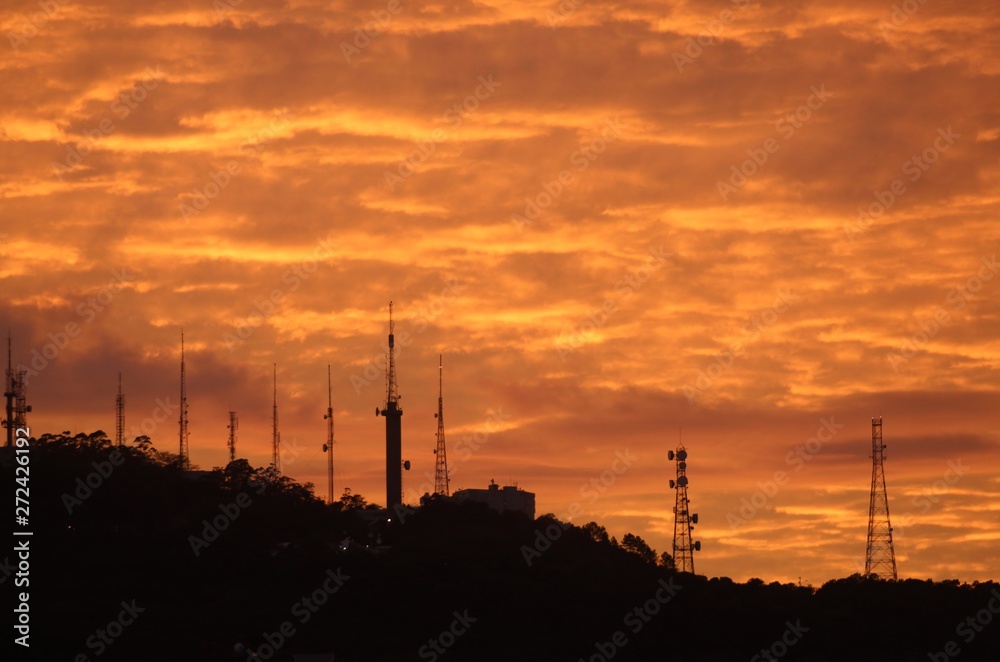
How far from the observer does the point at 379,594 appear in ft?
510

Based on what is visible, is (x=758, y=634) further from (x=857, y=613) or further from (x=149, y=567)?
(x=149, y=567)

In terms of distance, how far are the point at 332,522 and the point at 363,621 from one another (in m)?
34.4

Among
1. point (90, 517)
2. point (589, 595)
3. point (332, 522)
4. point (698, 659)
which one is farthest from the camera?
point (332, 522)

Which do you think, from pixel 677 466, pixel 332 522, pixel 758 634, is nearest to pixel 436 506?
pixel 332 522

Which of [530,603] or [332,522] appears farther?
[332,522]

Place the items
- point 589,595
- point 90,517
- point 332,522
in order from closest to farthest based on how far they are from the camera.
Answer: point 589,595 < point 90,517 < point 332,522

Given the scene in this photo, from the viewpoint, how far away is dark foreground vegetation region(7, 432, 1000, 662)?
143 meters

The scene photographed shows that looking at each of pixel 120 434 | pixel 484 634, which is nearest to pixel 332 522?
pixel 120 434

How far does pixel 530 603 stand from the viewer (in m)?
155

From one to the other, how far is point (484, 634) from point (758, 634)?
23.1 m

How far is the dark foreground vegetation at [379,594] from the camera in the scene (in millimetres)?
143250

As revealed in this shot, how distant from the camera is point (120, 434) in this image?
190000mm

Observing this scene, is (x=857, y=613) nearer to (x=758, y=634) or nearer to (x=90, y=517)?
(x=758, y=634)

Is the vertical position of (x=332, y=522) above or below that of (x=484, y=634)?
above
